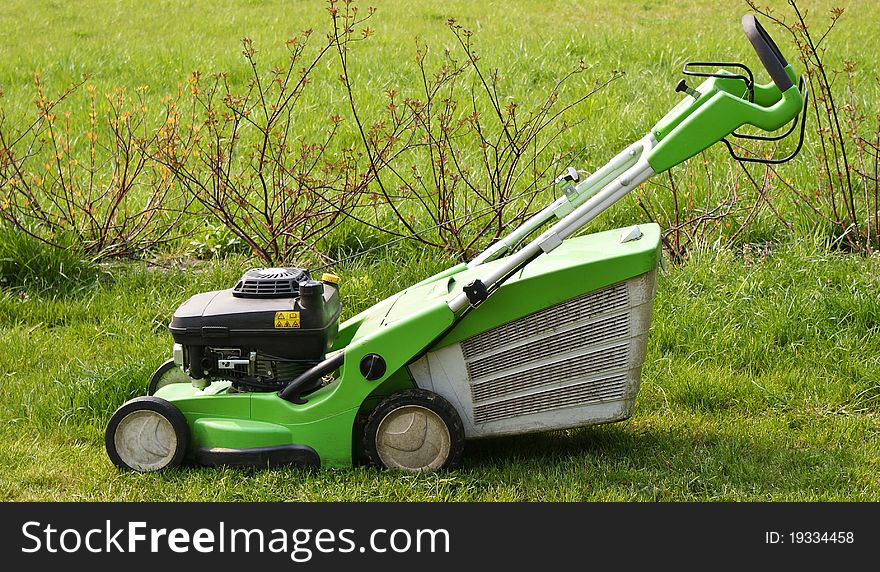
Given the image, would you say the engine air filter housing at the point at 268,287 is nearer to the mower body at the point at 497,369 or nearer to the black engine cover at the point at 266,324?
the black engine cover at the point at 266,324

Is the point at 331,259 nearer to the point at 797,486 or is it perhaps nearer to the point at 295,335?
the point at 295,335

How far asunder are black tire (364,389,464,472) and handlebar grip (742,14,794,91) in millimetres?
1369

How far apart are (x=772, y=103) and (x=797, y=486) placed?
1.22 metres

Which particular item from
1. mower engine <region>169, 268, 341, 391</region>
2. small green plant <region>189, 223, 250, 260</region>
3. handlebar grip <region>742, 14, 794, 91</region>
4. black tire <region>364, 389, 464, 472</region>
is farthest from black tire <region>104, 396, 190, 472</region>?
small green plant <region>189, 223, 250, 260</region>

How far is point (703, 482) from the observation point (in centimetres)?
362

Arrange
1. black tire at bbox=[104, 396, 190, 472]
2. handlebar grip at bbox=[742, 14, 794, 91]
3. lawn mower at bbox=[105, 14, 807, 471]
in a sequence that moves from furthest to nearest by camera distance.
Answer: black tire at bbox=[104, 396, 190, 472] < lawn mower at bbox=[105, 14, 807, 471] < handlebar grip at bbox=[742, 14, 794, 91]

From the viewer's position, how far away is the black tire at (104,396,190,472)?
362 cm

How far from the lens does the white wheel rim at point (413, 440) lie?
3598mm

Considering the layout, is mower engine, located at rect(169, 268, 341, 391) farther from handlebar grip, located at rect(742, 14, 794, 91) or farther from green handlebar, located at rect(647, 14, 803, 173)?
handlebar grip, located at rect(742, 14, 794, 91)

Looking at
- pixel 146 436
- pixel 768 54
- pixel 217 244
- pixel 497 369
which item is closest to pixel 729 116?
pixel 768 54

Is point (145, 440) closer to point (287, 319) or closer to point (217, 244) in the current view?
point (287, 319)

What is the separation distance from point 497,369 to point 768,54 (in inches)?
48.6

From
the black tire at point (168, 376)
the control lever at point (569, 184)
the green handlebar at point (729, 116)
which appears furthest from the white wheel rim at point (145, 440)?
the green handlebar at point (729, 116)

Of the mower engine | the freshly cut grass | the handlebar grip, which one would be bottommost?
the freshly cut grass
